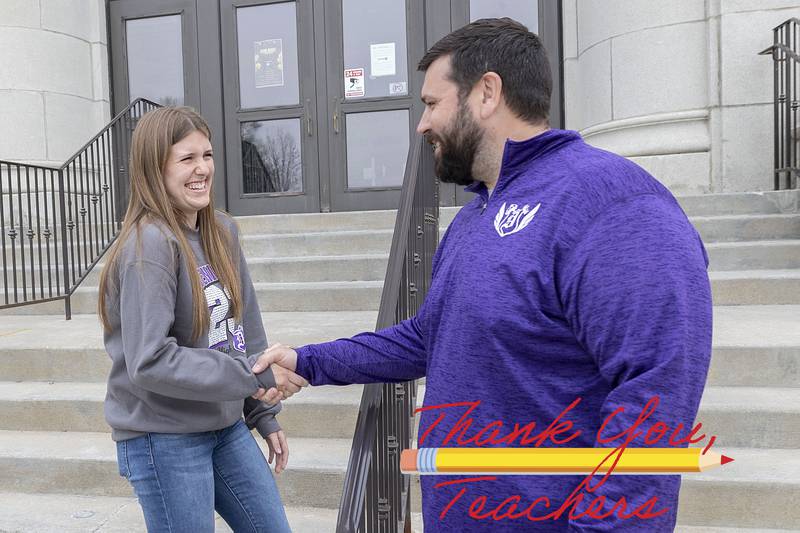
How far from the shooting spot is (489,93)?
132cm

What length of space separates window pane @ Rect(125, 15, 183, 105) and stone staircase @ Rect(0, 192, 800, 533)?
11.2ft

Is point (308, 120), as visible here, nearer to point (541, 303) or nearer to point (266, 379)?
point (266, 379)

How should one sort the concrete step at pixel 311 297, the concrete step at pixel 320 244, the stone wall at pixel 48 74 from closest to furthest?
1. the concrete step at pixel 311 297
2. the concrete step at pixel 320 244
3. the stone wall at pixel 48 74

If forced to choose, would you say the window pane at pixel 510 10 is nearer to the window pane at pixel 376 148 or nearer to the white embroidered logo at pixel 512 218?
the window pane at pixel 376 148

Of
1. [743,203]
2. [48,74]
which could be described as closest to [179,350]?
[743,203]

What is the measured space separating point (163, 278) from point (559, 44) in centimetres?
644

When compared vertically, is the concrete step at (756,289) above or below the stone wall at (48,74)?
below

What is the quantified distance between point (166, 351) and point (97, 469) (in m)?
2.12

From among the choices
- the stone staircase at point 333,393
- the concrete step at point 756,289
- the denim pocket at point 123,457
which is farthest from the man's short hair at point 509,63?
the concrete step at point 756,289

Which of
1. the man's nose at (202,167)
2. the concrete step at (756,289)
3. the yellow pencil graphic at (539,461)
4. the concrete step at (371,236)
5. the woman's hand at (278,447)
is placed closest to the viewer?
the yellow pencil graphic at (539,461)

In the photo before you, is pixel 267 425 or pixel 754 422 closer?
pixel 267 425

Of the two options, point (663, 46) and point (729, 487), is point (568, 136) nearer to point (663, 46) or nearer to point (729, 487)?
point (729, 487)

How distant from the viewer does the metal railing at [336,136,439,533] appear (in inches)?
65.9

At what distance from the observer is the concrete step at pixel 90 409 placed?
3.43 m
